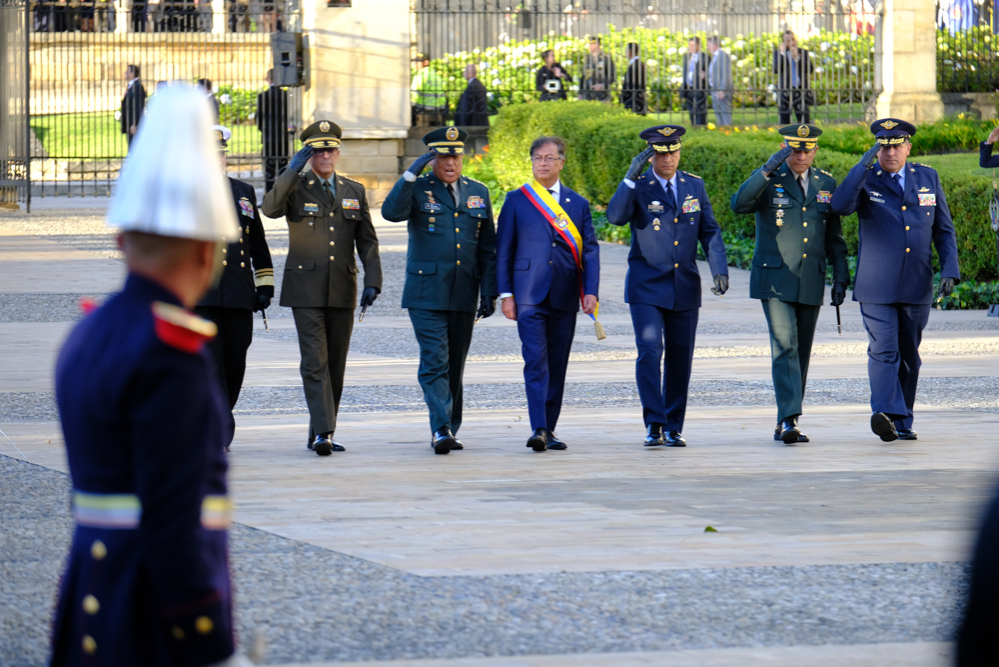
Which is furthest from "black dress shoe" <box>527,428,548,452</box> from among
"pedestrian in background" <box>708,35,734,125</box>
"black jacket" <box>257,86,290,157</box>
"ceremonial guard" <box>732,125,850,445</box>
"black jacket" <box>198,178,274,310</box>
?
"pedestrian in background" <box>708,35,734,125</box>

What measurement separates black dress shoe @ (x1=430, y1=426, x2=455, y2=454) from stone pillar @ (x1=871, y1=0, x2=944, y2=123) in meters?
19.0

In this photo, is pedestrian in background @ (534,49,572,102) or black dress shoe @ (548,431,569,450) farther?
pedestrian in background @ (534,49,572,102)

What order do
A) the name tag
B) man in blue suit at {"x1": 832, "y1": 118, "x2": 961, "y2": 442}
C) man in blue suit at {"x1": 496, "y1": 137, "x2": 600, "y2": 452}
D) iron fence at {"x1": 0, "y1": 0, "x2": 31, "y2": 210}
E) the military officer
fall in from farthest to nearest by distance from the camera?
iron fence at {"x1": 0, "y1": 0, "x2": 31, "y2": 210}, man in blue suit at {"x1": 832, "y1": 118, "x2": 961, "y2": 442}, man in blue suit at {"x1": 496, "y1": 137, "x2": 600, "y2": 452}, the military officer, the name tag

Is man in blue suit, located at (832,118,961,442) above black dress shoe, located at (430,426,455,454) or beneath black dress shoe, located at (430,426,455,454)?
above

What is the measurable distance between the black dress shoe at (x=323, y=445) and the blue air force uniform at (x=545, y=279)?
121 centimetres

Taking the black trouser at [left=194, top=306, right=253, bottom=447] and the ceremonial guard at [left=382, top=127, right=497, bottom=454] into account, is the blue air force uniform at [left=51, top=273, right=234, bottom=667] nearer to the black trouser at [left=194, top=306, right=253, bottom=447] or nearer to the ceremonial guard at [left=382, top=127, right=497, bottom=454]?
the black trouser at [left=194, top=306, right=253, bottom=447]

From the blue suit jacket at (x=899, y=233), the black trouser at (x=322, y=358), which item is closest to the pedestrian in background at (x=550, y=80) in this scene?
the blue suit jacket at (x=899, y=233)

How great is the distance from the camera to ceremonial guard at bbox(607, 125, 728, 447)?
8.60m

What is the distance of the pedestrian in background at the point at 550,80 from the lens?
82.7ft

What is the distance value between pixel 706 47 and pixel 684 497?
775 inches

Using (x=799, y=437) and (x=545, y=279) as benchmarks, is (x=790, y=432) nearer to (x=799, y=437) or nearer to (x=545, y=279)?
(x=799, y=437)

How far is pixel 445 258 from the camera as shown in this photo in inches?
334

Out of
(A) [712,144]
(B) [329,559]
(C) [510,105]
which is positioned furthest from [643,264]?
(C) [510,105]

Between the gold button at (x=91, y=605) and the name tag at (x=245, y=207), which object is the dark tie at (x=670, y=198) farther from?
the gold button at (x=91, y=605)
